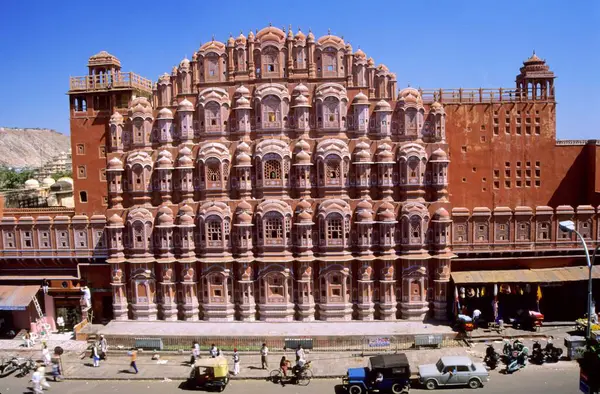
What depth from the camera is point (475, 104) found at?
4600 centimetres

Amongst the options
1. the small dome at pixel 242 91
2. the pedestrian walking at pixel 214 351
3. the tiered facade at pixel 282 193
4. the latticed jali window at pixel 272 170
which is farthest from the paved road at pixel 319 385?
the small dome at pixel 242 91

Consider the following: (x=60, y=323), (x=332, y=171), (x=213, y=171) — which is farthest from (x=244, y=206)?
(x=60, y=323)

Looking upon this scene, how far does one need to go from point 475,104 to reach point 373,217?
13.1 metres

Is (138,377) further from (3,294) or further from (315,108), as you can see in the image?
(315,108)

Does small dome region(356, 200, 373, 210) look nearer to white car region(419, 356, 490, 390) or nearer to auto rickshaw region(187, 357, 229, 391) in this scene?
white car region(419, 356, 490, 390)

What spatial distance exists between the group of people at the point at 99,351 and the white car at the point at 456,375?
20512 millimetres

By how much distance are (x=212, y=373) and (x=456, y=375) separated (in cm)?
1379

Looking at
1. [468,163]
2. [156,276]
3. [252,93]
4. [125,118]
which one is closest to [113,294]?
[156,276]

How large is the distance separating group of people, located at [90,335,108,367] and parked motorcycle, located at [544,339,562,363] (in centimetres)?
2826

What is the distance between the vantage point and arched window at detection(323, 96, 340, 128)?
4238 centimetres

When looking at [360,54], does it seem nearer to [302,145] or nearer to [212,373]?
[302,145]

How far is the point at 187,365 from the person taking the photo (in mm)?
36750

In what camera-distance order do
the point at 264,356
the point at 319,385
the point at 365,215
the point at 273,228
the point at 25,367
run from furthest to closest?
the point at 273,228
the point at 365,215
the point at 25,367
the point at 264,356
the point at 319,385

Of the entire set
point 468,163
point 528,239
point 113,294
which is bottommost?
point 113,294
